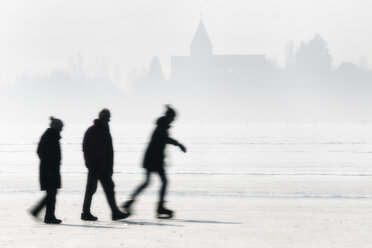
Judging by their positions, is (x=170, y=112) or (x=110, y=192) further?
(x=170, y=112)

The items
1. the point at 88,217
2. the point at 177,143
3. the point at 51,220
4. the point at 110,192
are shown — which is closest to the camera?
the point at 51,220

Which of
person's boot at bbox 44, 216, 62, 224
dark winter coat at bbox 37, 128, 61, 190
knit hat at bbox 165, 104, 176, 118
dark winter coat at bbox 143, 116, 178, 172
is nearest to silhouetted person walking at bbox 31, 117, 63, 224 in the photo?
dark winter coat at bbox 37, 128, 61, 190

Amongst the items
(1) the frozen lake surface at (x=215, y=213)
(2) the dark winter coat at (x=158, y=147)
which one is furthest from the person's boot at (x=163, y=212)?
(2) the dark winter coat at (x=158, y=147)

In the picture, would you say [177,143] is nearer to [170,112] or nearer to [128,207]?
[170,112]

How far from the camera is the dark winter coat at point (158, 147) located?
11.4 meters

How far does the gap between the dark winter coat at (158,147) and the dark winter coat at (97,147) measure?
2.16 ft

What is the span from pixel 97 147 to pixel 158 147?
3.02 feet

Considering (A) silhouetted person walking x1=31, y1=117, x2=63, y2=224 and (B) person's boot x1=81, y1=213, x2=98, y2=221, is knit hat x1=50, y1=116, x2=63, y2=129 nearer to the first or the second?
(A) silhouetted person walking x1=31, y1=117, x2=63, y2=224

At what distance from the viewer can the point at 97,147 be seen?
431 inches

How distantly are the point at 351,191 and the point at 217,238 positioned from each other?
670 cm

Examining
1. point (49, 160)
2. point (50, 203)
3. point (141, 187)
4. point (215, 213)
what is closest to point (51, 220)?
point (50, 203)

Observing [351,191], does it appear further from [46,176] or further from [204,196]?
[46,176]

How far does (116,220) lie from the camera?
36.0 ft

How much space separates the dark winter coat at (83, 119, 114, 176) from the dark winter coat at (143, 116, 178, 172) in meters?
0.66
